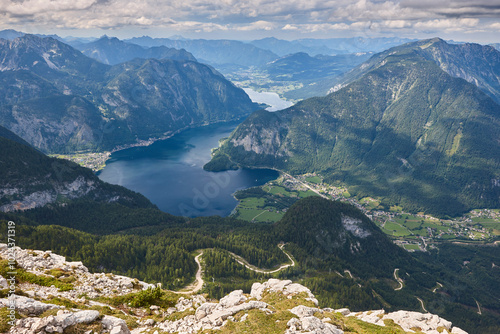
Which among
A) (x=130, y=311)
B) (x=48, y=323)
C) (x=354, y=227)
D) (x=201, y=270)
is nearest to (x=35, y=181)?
(x=201, y=270)

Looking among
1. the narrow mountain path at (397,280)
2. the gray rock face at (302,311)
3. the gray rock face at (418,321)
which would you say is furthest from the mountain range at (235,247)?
the gray rock face at (302,311)

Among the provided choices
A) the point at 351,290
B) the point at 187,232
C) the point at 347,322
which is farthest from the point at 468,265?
the point at 347,322

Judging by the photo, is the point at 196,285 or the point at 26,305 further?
the point at 196,285

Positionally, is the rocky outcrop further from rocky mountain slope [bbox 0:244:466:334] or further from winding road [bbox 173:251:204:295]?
winding road [bbox 173:251:204:295]

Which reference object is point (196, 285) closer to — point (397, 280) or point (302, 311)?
point (302, 311)

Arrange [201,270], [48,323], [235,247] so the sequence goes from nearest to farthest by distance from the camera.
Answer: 1. [48,323]
2. [201,270]
3. [235,247]

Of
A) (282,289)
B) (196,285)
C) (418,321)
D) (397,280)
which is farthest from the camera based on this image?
(397,280)

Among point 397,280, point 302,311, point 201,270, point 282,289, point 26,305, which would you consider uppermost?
point 26,305

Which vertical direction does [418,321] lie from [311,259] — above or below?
above

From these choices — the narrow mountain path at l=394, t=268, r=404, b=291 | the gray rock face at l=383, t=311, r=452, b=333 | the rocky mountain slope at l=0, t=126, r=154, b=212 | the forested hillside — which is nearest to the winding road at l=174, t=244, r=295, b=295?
the forested hillside

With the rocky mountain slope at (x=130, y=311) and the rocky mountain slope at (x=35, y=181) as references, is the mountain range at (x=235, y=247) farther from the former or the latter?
the rocky mountain slope at (x=130, y=311)
